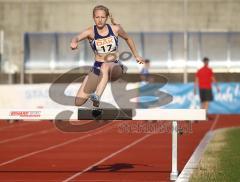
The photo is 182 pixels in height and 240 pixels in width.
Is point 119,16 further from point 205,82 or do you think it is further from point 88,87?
point 88,87

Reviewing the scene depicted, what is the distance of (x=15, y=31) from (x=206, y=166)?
3640 cm

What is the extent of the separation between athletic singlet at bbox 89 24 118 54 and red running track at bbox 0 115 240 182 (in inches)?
70.4

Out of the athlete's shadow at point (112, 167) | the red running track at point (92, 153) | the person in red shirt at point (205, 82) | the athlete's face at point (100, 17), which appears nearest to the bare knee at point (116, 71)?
the athlete's face at point (100, 17)

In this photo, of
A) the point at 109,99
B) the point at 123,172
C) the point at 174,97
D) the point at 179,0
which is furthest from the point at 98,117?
the point at 179,0

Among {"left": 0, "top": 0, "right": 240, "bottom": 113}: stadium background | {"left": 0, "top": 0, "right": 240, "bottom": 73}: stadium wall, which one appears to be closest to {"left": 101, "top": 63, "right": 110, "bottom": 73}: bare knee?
{"left": 0, "top": 0, "right": 240, "bottom": 113}: stadium background

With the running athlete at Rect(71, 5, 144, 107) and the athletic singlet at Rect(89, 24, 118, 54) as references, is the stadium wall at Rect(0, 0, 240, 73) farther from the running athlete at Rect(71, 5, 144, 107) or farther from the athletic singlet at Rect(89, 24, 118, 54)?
the athletic singlet at Rect(89, 24, 118, 54)

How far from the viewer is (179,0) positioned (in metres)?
46.0

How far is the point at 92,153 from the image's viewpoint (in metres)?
16.2

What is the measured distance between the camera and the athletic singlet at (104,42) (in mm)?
10784

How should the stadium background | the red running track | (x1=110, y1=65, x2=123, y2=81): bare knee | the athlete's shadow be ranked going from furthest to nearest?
1. the stadium background
2. the athlete's shadow
3. the red running track
4. (x1=110, y1=65, x2=123, y2=81): bare knee

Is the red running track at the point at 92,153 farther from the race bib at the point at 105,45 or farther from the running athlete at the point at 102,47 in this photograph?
the race bib at the point at 105,45

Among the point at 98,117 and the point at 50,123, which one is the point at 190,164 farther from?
Answer: the point at 50,123

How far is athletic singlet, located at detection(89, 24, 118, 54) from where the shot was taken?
425 inches

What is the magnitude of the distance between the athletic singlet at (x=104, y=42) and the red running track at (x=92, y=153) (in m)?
1.79
